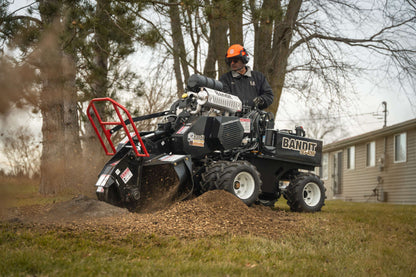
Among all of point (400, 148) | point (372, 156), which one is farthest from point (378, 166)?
point (400, 148)

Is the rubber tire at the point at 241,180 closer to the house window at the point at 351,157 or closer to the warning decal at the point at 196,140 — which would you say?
the warning decal at the point at 196,140

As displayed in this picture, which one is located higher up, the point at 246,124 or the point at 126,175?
the point at 246,124

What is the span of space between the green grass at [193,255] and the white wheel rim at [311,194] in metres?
3.64

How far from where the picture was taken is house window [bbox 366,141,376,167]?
79.9 ft

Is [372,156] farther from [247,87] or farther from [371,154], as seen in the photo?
[247,87]

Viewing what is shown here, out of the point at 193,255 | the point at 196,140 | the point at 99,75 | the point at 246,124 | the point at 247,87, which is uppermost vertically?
the point at 99,75

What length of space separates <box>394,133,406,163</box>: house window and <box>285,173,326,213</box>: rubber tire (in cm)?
1303

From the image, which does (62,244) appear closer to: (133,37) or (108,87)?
(133,37)

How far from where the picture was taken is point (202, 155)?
8.05 meters

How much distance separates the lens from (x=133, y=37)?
32.7 ft

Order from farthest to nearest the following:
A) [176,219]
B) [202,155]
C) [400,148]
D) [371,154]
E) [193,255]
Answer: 1. [371,154]
2. [400,148]
3. [202,155]
4. [176,219]
5. [193,255]

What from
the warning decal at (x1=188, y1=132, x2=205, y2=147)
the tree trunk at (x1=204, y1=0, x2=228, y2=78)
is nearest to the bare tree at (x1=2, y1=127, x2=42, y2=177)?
the warning decal at (x1=188, y1=132, x2=205, y2=147)

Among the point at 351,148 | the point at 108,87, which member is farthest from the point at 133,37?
the point at 351,148

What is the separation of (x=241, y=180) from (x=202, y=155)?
2.54 ft
